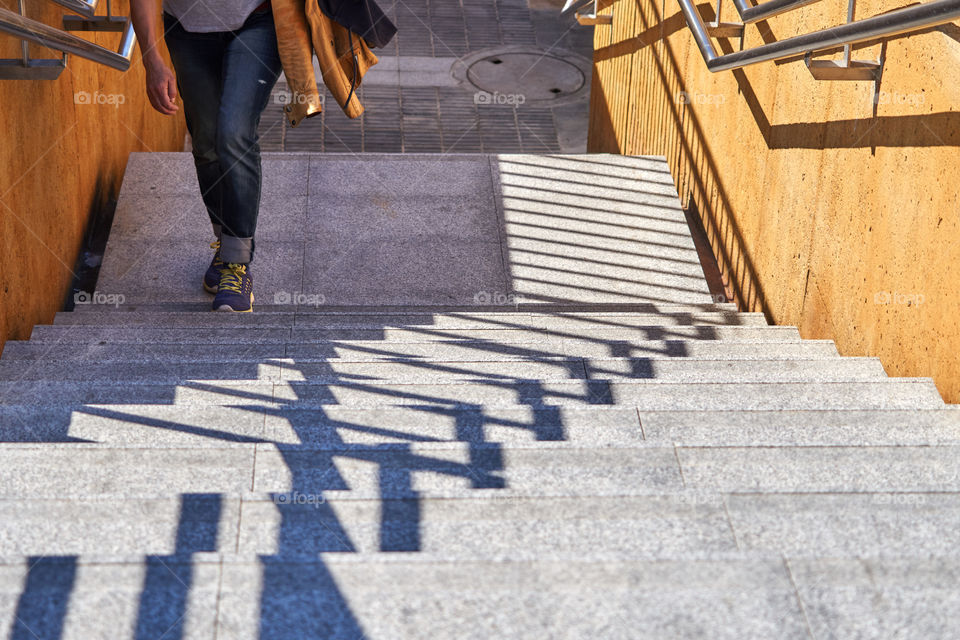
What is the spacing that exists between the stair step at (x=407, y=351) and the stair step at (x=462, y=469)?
111 centimetres

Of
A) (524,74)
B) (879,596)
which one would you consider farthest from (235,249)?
(524,74)

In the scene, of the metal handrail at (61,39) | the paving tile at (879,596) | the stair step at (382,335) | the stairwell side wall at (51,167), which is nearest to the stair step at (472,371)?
the stair step at (382,335)

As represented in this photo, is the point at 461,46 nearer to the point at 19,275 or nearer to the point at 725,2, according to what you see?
the point at 725,2

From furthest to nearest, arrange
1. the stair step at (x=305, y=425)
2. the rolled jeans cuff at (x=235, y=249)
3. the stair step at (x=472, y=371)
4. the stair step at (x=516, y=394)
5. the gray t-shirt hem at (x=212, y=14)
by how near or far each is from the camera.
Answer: the rolled jeans cuff at (x=235, y=249), the gray t-shirt hem at (x=212, y=14), the stair step at (x=472, y=371), the stair step at (x=516, y=394), the stair step at (x=305, y=425)

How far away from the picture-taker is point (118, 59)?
156 inches

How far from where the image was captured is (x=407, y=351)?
3.59 m

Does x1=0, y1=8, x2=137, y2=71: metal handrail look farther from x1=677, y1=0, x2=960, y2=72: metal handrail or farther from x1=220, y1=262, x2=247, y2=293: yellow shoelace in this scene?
x1=677, y1=0, x2=960, y2=72: metal handrail

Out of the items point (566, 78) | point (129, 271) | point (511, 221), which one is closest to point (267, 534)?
Result: point (129, 271)

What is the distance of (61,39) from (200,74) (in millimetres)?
468

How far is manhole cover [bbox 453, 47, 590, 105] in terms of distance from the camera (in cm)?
1030

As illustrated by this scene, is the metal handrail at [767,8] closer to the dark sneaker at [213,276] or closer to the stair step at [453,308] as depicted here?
the stair step at [453,308]

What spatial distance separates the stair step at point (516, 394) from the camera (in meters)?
2.74

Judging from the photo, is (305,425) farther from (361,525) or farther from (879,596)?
(879,596)

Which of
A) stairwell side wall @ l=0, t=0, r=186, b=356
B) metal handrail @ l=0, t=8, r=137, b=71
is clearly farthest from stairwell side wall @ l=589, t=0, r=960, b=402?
stairwell side wall @ l=0, t=0, r=186, b=356
